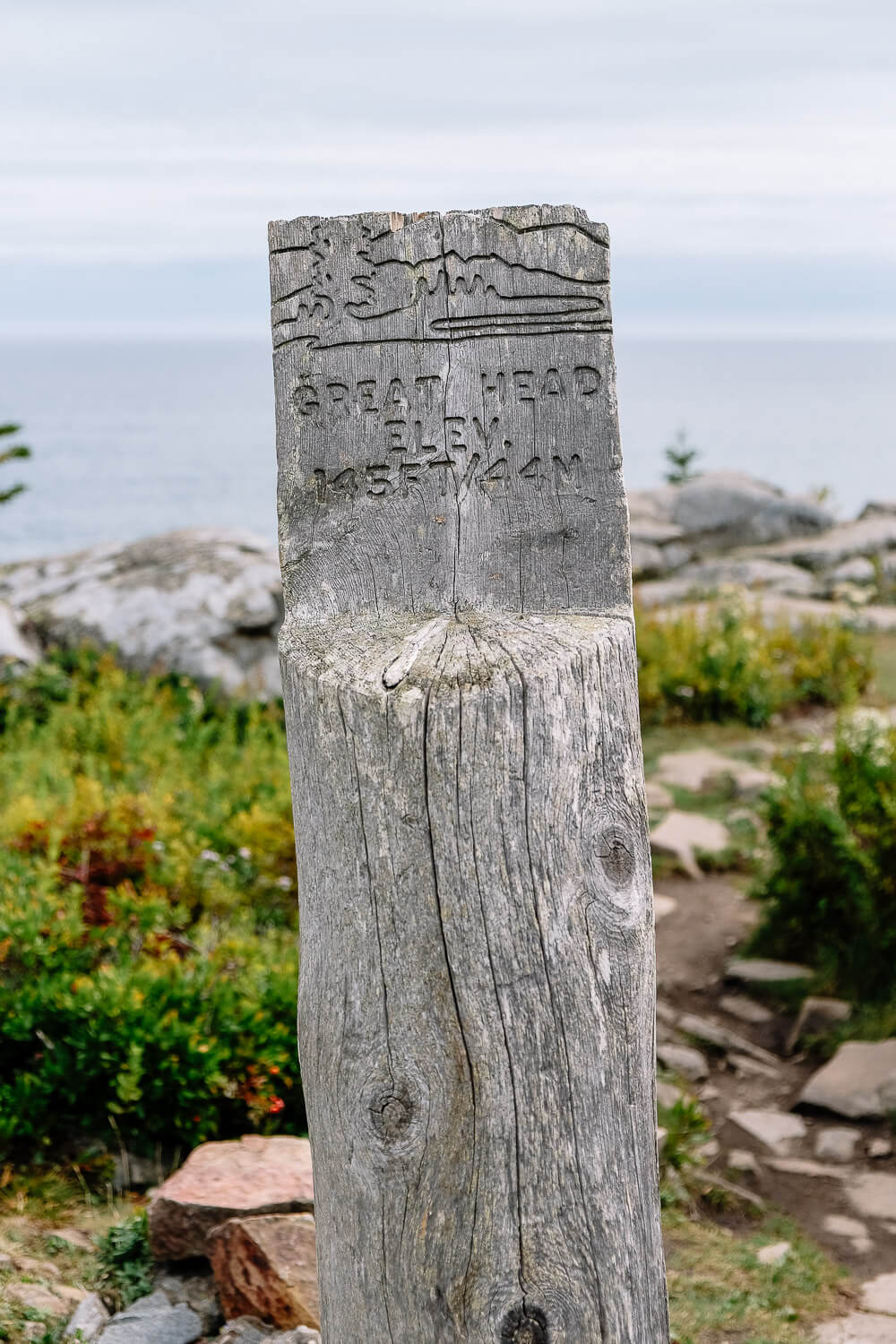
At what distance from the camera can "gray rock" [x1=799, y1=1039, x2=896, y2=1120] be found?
15.3 feet

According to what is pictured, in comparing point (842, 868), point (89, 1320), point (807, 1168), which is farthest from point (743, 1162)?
point (89, 1320)

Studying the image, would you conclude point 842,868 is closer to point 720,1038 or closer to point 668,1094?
point 720,1038

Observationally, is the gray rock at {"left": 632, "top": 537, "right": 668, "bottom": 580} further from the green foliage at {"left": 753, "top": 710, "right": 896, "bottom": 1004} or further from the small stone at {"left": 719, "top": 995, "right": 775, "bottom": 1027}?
the small stone at {"left": 719, "top": 995, "right": 775, "bottom": 1027}

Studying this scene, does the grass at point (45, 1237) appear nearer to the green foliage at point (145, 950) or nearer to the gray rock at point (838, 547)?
the green foliage at point (145, 950)

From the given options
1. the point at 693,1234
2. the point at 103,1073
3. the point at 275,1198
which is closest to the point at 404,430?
the point at 275,1198

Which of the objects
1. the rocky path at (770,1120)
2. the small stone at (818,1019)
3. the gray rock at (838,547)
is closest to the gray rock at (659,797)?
the rocky path at (770,1120)

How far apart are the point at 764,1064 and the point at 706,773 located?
2.99 meters

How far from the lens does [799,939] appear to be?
5672 mm

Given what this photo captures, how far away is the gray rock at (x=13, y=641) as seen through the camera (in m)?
8.61

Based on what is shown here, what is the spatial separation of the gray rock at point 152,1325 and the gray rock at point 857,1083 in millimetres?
2664

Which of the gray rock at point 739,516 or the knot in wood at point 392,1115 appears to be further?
the gray rock at point 739,516

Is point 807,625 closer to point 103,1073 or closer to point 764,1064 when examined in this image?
point 764,1064

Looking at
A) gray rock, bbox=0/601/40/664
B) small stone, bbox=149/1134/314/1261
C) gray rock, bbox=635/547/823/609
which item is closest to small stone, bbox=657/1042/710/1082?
small stone, bbox=149/1134/314/1261

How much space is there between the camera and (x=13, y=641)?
28.8 feet
